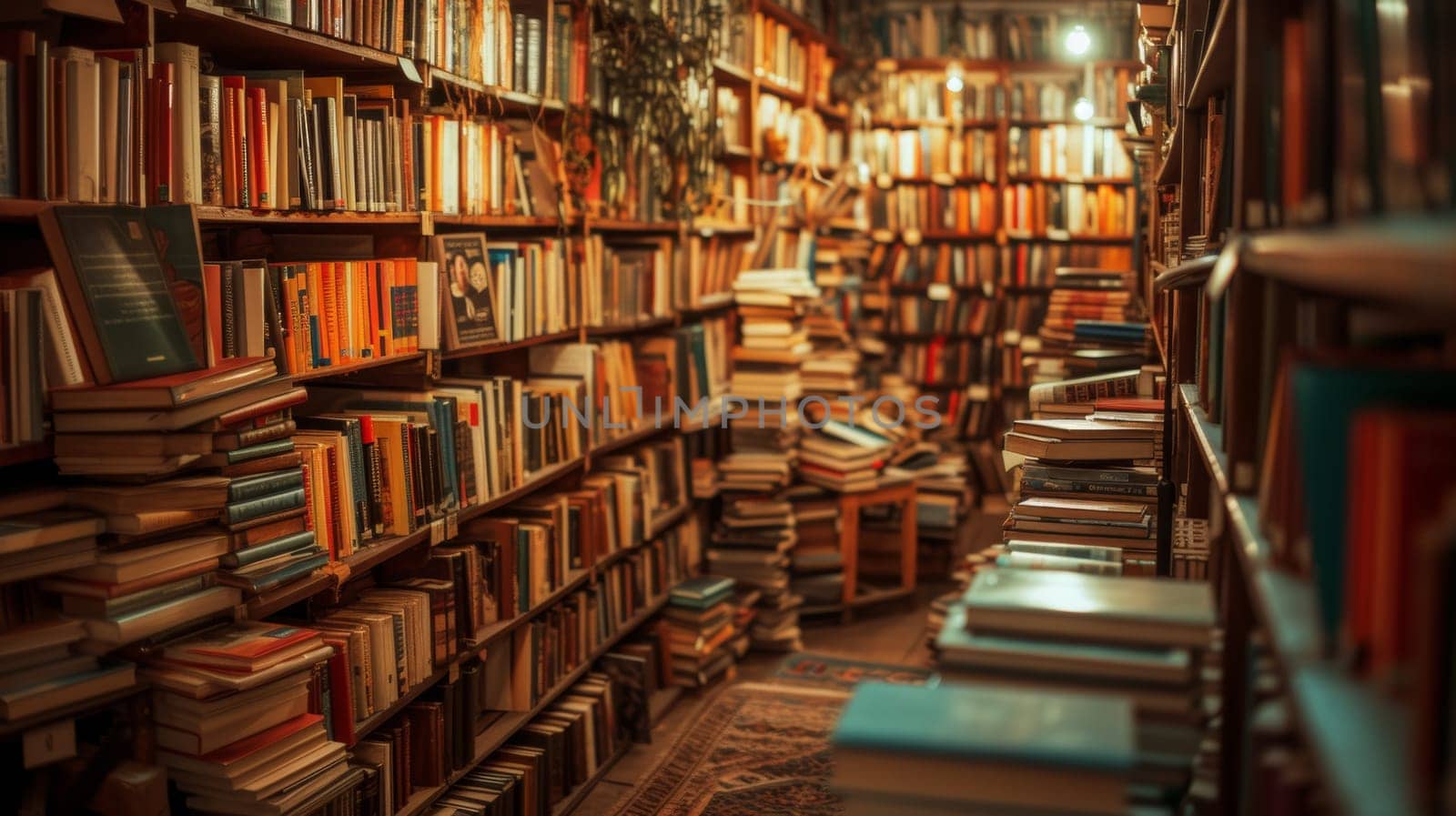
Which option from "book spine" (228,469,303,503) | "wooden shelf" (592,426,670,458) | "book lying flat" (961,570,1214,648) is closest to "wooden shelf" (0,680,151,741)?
"book spine" (228,469,303,503)

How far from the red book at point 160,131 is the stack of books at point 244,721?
0.78 m

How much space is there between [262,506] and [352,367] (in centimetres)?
59

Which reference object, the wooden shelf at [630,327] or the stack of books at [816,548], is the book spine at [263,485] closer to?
the wooden shelf at [630,327]

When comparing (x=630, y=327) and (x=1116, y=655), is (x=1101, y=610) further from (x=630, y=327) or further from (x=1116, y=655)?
(x=630, y=327)

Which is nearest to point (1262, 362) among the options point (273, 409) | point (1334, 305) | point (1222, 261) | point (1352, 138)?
point (1222, 261)

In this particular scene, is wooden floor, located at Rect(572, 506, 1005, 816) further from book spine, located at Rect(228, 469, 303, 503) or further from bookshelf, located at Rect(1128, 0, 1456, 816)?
bookshelf, located at Rect(1128, 0, 1456, 816)

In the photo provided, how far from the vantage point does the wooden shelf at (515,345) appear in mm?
3270

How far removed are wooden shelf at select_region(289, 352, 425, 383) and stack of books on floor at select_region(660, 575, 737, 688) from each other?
1.90m

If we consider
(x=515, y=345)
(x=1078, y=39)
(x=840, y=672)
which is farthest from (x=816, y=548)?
(x=1078, y=39)

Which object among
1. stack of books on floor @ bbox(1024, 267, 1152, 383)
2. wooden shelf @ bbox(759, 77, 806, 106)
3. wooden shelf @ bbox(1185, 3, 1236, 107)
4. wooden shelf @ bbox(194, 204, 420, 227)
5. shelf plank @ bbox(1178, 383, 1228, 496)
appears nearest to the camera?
shelf plank @ bbox(1178, 383, 1228, 496)

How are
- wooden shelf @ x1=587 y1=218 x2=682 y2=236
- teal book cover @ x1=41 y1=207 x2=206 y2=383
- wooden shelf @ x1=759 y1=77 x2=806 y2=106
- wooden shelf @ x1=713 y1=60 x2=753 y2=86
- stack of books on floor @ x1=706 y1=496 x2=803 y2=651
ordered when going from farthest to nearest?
wooden shelf @ x1=759 y1=77 x2=806 y2=106
stack of books on floor @ x1=706 y1=496 x2=803 y2=651
wooden shelf @ x1=713 y1=60 x2=753 y2=86
wooden shelf @ x1=587 y1=218 x2=682 y2=236
teal book cover @ x1=41 y1=207 x2=206 y2=383

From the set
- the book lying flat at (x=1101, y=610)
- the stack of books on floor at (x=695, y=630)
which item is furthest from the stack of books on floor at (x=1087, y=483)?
the stack of books on floor at (x=695, y=630)

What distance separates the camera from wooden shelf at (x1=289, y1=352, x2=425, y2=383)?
104 inches

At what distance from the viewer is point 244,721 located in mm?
2236
